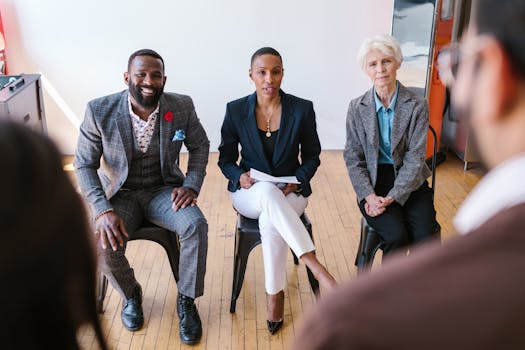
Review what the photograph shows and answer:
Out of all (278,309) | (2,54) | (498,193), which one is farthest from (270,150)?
(2,54)

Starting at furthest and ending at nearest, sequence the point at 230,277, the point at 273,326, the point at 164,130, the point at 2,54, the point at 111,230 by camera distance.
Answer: the point at 2,54 < the point at 230,277 < the point at 164,130 < the point at 273,326 < the point at 111,230

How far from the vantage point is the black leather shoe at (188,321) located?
8.57 ft

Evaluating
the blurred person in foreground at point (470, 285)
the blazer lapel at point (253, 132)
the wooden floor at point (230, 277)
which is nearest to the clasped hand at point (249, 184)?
the blazer lapel at point (253, 132)

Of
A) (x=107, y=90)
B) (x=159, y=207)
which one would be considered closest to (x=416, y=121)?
(x=159, y=207)

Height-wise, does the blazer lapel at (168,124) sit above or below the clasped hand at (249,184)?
above

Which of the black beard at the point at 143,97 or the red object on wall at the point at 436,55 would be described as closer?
the black beard at the point at 143,97

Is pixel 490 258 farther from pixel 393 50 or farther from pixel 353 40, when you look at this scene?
pixel 353 40

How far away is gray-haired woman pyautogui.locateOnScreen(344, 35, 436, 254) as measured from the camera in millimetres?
2705

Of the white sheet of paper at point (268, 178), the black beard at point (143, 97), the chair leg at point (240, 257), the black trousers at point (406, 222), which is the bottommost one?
the chair leg at point (240, 257)

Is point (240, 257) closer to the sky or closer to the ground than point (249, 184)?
closer to the ground

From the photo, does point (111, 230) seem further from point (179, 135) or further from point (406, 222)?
point (406, 222)

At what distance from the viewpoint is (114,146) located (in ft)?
8.90

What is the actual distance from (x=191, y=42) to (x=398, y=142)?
242 cm

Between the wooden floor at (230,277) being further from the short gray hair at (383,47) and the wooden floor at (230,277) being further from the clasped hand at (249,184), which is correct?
the short gray hair at (383,47)
